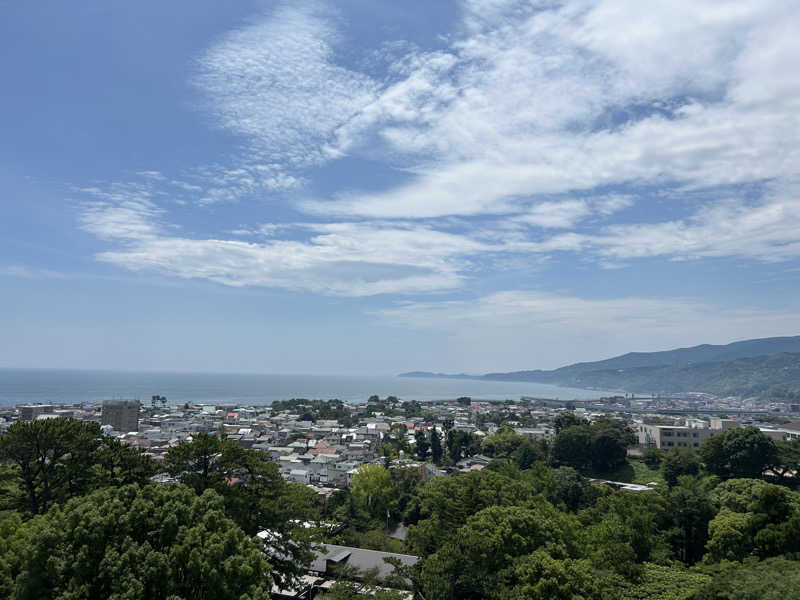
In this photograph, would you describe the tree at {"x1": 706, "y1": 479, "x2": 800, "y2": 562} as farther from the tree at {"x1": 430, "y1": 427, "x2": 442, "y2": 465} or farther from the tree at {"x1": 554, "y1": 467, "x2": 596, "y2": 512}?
the tree at {"x1": 430, "y1": 427, "x2": 442, "y2": 465}

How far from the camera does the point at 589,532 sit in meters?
16.2

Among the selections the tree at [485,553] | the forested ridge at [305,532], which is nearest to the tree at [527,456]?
the forested ridge at [305,532]

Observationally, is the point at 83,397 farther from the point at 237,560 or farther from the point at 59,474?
the point at 237,560

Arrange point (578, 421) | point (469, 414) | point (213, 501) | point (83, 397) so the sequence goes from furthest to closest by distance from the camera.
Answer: point (83, 397) → point (469, 414) → point (578, 421) → point (213, 501)

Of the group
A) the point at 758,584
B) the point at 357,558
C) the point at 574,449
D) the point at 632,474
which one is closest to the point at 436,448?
the point at 574,449

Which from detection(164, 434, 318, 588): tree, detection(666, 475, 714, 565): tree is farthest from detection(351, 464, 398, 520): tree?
detection(666, 475, 714, 565): tree

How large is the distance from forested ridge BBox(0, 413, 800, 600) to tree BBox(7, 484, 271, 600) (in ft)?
0.08

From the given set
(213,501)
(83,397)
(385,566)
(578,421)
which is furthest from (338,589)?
(83,397)

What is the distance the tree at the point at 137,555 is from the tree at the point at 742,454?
103ft

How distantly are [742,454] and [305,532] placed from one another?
93.1 ft

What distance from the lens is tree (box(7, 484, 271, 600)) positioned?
740 centimetres

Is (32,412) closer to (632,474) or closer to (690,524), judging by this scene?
(632,474)

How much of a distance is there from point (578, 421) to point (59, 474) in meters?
40.1

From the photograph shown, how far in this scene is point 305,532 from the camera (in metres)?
12.9
